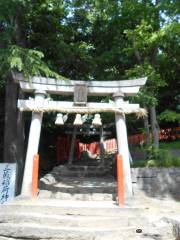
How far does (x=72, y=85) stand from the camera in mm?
11570

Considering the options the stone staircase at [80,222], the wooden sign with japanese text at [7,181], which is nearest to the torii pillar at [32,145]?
the stone staircase at [80,222]

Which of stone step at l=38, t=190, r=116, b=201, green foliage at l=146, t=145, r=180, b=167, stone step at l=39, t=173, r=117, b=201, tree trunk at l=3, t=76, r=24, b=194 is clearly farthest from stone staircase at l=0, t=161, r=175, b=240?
tree trunk at l=3, t=76, r=24, b=194

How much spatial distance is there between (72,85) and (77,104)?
658 millimetres

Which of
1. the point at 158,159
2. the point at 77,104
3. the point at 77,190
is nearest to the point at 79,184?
the point at 77,190

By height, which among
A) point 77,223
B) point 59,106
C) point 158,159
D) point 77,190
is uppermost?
point 59,106

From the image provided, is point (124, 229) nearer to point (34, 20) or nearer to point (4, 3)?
point (4, 3)

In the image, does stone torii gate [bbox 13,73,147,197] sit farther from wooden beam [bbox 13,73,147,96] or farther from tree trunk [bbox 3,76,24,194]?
tree trunk [bbox 3,76,24,194]

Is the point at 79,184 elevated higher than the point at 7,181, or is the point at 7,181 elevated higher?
the point at 7,181

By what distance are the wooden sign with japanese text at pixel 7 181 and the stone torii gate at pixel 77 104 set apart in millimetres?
1892

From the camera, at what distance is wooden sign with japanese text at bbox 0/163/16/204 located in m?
12.1

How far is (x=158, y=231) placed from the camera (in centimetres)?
803

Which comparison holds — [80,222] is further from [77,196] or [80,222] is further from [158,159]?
[158,159]

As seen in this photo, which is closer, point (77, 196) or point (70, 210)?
point (70, 210)

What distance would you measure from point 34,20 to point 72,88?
17.4 ft
